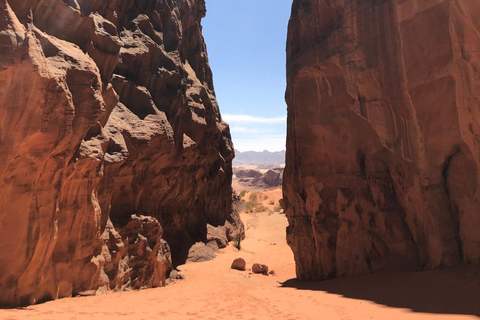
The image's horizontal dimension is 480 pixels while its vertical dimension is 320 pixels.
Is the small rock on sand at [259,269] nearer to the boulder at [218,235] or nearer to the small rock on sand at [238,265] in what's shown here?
the small rock on sand at [238,265]

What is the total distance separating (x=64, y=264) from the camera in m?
8.98

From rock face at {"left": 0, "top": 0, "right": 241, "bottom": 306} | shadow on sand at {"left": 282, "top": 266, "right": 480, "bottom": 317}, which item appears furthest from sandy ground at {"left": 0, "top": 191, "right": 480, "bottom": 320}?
rock face at {"left": 0, "top": 0, "right": 241, "bottom": 306}

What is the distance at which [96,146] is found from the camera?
10.2 metres

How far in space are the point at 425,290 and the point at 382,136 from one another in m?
4.79

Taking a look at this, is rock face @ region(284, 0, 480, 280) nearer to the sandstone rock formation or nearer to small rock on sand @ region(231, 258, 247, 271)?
small rock on sand @ region(231, 258, 247, 271)

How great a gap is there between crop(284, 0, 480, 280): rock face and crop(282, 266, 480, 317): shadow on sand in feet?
2.53

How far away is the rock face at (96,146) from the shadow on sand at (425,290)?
7.55 meters

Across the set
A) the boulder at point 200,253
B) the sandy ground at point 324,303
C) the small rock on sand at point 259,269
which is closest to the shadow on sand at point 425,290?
the sandy ground at point 324,303

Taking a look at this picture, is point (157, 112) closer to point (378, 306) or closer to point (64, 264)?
point (64, 264)

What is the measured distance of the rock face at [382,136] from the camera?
8.47m

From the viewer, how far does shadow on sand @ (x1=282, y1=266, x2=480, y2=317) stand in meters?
6.42

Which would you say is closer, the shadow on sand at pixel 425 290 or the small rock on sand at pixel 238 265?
the shadow on sand at pixel 425 290

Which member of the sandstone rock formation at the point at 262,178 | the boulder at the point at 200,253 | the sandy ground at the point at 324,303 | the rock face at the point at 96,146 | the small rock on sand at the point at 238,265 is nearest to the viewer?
the sandy ground at the point at 324,303

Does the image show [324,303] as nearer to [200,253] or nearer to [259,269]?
[259,269]
